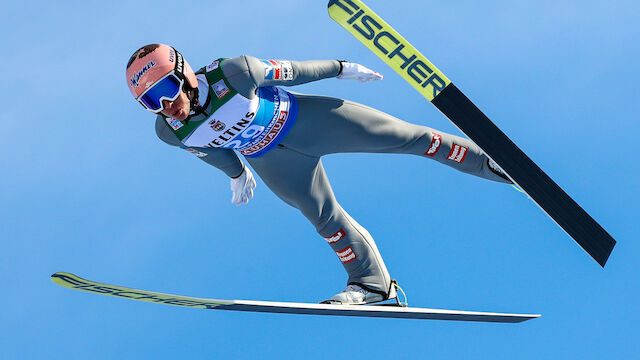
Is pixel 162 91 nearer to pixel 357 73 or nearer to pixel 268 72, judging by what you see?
pixel 268 72

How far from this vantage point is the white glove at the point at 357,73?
6.37 m

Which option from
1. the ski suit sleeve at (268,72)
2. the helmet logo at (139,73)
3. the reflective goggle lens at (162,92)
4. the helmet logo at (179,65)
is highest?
the ski suit sleeve at (268,72)

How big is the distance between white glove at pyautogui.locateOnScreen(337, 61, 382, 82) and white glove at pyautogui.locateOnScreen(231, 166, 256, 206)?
3.99 ft

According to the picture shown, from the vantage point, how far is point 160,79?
5.61 metres

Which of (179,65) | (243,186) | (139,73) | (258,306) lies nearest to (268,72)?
(179,65)

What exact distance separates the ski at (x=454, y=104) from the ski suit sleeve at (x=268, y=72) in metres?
0.64

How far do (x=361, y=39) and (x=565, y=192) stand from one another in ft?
6.52

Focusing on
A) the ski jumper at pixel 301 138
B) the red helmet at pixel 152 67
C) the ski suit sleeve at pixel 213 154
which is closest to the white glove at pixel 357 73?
the ski jumper at pixel 301 138

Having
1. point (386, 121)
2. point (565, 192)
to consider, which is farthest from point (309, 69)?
point (565, 192)

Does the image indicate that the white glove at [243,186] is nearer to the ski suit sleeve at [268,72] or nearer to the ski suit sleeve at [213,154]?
the ski suit sleeve at [213,154]

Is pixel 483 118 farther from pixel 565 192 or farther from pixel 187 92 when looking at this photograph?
pixel 187 92

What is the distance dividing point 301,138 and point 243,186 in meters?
0.80

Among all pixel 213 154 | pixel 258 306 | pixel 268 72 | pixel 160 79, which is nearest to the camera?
pixel 160 79

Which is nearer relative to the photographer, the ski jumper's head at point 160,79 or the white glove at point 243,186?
the ski jumper's head at point 160,79
